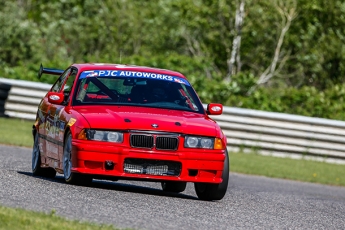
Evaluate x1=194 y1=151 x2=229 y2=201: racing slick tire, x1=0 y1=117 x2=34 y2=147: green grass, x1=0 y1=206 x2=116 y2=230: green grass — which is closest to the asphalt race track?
x1=194 y1=151 x2=229 y2=201: racing slick tire

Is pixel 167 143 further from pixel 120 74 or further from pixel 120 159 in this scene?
pixel 120 74

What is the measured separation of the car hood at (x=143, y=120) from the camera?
33.2ft

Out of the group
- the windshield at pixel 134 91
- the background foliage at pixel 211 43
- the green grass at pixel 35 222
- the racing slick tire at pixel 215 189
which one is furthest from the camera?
the background foliage at pixel 211 43

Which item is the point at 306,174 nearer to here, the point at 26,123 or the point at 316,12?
the point at 26,123

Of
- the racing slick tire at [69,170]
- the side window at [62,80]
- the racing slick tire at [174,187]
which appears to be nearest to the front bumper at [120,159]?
the racing slick tire at [69,170]

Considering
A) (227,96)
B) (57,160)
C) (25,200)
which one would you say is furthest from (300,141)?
(25,200)

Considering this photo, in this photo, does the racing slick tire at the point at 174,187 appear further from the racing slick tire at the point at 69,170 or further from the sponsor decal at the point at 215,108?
the racing slick tire at the point at 69,170

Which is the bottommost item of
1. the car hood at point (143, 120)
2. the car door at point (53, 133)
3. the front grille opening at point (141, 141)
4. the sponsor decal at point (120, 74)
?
the car door at point (53, 133)

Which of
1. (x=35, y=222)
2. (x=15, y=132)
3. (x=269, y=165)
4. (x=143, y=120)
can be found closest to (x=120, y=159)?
(x=143, y=120)

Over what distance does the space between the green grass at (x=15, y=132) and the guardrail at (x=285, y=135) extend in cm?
393

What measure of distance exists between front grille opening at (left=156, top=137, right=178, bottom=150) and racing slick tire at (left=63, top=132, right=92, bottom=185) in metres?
0.83

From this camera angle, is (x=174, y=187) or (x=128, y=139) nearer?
(x=128, y=139)

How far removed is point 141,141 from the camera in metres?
10.1

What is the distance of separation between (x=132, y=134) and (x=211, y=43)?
1264 inches
